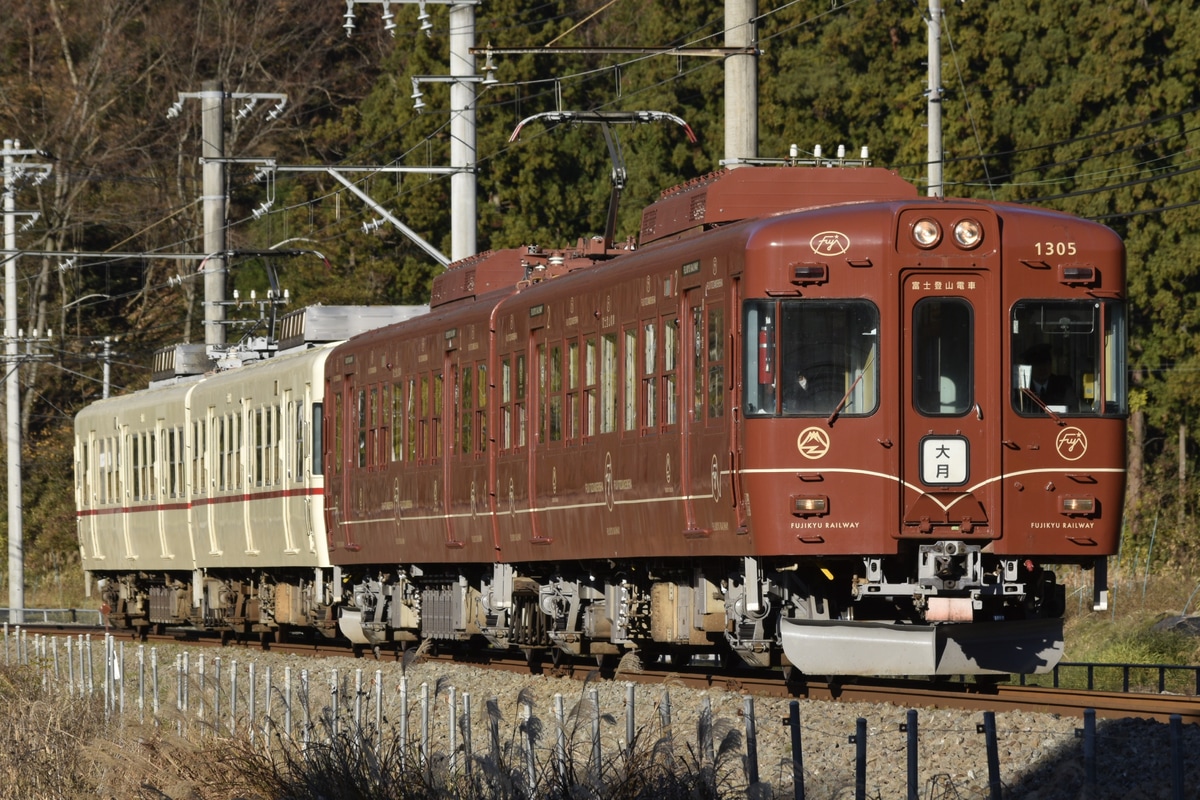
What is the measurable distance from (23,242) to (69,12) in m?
7.00

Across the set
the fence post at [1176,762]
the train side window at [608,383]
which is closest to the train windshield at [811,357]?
the train side window at [608,383]

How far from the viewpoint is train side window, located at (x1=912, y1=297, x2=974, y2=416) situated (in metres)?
15.9

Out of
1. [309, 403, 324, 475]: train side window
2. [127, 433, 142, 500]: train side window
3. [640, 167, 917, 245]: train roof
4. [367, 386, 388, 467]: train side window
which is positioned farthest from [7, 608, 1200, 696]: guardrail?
[127, 433, 142, 500]: train side window

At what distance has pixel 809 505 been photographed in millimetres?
15742

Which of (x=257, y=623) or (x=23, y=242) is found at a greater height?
(x=23, y=242)

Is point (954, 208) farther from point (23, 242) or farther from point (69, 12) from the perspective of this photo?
point (69, 12)

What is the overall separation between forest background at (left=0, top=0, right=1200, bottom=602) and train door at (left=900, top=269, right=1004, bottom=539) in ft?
71.6

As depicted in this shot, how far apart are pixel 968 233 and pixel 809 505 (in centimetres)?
210

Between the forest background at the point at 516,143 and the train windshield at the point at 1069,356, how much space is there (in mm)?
21378

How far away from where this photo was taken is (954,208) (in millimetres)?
16141

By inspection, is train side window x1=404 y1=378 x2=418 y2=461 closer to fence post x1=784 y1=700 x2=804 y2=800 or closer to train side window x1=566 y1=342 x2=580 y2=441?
train side window x1=566 y1=342 x2=580 y2=441

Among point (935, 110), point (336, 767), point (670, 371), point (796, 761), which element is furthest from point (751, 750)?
point (935, 110)

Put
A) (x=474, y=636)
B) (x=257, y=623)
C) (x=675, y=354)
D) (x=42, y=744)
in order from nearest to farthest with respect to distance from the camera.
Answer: (x=42, y=744), (x=675, y=354), (x=474, y=636), (x=257, y=623)

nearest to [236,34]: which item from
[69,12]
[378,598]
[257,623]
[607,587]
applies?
[69,12]
